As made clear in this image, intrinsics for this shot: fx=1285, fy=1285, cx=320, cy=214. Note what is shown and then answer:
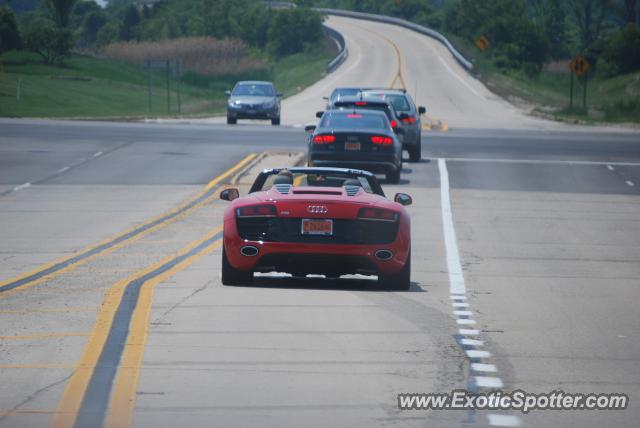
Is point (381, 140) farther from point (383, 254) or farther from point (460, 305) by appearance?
point (460, 305)

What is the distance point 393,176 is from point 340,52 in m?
79.3

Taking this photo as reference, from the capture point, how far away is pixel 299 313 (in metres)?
11.5

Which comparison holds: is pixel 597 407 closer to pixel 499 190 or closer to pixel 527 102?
pixel 499 190

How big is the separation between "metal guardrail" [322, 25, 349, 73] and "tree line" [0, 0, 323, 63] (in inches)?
54.7

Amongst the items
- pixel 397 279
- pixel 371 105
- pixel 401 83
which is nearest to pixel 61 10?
pixel 401 83

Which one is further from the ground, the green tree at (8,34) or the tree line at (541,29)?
the green tree at (8,34)

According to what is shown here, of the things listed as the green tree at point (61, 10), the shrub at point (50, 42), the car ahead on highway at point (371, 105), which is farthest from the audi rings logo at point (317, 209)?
the green tree at point (61, 10)

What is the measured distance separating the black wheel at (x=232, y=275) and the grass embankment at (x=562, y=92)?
49.0 metres

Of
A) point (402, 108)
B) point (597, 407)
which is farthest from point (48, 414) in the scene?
point (402, 108)

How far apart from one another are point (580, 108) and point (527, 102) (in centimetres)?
1081

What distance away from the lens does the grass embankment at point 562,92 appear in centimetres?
6538

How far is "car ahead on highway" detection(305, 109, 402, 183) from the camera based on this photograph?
91.6 feet

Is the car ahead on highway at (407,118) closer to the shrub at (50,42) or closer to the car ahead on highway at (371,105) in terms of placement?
the car ahead on highway at (371,105)

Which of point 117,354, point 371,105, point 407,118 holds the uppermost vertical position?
point 117,354
